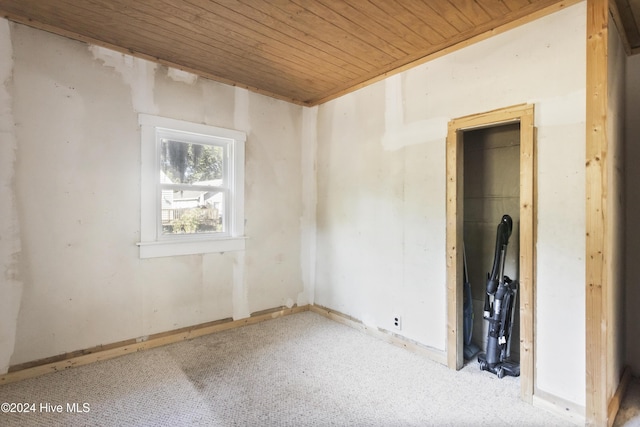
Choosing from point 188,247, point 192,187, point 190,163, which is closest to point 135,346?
point 188,247

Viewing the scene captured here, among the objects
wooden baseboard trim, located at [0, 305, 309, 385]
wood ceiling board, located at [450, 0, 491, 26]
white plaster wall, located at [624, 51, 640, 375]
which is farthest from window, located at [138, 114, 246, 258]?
white plaster wall, located at [624, 51, 640, 375]

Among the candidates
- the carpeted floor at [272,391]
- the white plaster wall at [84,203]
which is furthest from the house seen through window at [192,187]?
the carpeted floor at [272,391]

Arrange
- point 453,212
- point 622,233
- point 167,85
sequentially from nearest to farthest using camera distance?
point 622,233 < point 453,212 < point 167,85

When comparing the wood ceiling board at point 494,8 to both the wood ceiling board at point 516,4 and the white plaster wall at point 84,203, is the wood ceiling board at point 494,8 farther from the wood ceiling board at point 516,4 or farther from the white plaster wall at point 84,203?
the white plaster wall at point 84,203

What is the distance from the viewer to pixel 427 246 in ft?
9.49

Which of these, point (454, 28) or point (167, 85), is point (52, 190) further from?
point (454, 28)

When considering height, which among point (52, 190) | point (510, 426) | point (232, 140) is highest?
point (232, 140)

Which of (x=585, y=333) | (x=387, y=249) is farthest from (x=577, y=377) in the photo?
(x=387, y=249)

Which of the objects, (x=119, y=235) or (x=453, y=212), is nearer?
(x=453, y=212)

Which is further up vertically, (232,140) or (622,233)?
(232,140)

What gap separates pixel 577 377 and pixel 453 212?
1.34 meters

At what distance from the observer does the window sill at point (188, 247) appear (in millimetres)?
3039

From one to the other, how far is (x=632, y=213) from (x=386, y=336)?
2322mm

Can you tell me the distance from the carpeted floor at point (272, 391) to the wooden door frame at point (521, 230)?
0.26 meters
